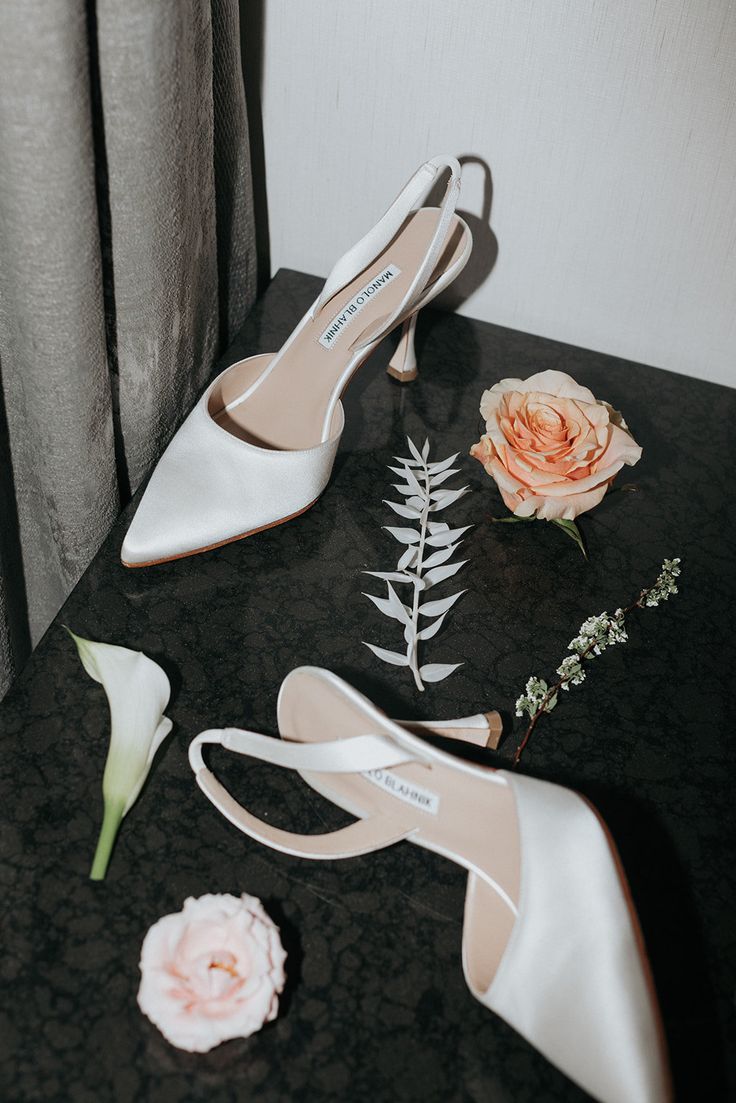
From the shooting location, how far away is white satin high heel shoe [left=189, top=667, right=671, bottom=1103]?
19.6 inches

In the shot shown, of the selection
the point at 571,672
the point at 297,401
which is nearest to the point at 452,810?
the point at 571,672

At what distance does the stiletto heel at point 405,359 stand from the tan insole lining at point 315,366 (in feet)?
0.11

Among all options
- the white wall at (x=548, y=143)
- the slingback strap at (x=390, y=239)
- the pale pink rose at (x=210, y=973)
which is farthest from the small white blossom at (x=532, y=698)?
the white wall at (x=548, y=143)

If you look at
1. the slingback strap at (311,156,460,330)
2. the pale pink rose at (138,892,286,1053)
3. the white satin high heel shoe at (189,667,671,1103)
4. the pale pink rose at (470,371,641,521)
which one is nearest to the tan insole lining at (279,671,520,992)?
the white satin high heel shoe at (189,667,671,1103)

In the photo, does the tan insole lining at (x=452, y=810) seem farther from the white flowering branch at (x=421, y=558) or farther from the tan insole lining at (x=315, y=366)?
the tan insole lining at (x=315, y=366)

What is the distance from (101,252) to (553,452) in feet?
1.32

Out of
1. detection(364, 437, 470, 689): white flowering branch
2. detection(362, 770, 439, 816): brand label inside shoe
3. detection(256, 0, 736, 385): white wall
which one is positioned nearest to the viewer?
detection(362, 770, 439, 816): brand label inside shoe

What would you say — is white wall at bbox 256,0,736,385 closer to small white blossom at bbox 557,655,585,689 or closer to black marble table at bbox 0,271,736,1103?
black marble table at bbox 0,271,736,1103

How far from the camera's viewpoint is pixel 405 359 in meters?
0.93

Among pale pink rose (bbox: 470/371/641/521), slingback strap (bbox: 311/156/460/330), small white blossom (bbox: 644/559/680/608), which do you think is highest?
slingback strap (bbox: 311/156/460/330)

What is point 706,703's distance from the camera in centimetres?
69

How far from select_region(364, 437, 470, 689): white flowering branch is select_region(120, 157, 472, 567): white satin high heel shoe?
0.08 meters

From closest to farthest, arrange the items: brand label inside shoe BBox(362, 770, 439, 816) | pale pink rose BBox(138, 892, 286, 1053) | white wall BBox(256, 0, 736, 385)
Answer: pale pink rose BBox(138, 892, 286, 1053)
brand label inside shoe BBox(362, 770, 439, 816)
white wall BBox(256, 0, 736, 385)

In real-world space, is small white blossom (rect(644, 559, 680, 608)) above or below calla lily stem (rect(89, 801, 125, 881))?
above
